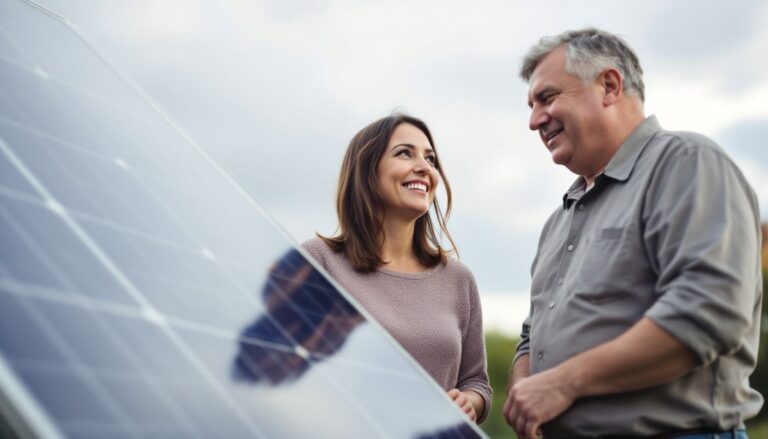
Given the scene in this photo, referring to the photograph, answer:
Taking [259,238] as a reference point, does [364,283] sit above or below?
below

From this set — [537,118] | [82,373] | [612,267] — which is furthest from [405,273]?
[82,373]

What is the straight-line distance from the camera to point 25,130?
8.52 ft

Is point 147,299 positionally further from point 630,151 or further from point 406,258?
point 406,258

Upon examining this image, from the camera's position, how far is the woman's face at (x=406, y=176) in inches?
223

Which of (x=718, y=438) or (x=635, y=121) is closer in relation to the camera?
(x=718, y=438)

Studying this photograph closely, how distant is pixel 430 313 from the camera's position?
207 inches

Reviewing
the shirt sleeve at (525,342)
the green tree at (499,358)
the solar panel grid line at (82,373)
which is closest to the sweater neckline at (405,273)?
the shirt sleeve at (525,342)

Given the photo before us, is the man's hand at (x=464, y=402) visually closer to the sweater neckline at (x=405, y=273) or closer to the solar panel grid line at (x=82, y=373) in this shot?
the sweater neckline at (x=405, y=273)

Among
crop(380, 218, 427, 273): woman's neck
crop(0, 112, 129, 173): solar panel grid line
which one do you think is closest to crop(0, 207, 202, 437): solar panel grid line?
crop(0, 112, 129, 173): solar panel grid line

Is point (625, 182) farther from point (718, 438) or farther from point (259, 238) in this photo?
point (259, 238)

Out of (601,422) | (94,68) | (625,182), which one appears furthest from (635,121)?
(94,68)

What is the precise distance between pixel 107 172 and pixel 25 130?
1.02 feet

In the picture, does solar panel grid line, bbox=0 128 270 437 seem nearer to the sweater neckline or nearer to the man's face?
the man's face

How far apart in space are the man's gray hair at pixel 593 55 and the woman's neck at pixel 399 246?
1.84 metres
